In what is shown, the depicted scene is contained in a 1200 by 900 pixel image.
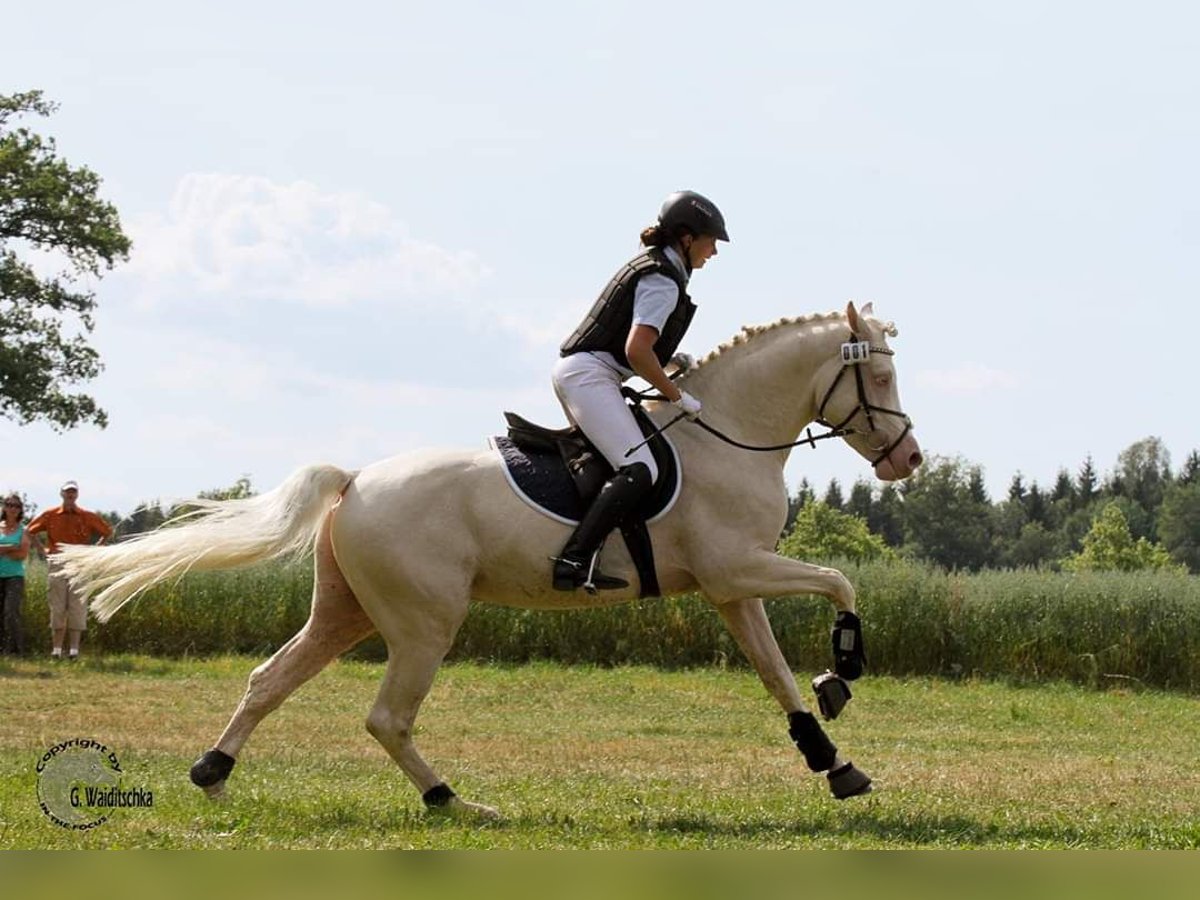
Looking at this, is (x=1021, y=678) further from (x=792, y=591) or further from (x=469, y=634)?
(x=792, y=591)

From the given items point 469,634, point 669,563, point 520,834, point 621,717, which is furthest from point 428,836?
point 469,634

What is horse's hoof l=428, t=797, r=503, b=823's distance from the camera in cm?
838

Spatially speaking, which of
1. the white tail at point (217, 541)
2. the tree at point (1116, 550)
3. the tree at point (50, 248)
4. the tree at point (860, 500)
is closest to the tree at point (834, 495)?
the tree at point (860, 500)

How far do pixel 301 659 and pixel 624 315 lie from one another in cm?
267

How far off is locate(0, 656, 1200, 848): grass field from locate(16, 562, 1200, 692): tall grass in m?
0.95

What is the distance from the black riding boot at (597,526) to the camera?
28.3ft

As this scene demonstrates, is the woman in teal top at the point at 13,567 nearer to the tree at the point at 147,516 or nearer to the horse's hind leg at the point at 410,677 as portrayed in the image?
the tree at the point at 147,516

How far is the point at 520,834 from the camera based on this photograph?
774 centimetres

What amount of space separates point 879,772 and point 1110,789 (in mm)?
1868

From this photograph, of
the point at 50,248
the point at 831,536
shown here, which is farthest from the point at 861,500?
the point at 50,248

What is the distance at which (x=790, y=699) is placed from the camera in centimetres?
902

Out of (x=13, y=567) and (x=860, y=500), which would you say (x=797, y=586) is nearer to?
(x=13, y=567)

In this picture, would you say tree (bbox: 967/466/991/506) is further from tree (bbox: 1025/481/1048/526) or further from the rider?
the rider

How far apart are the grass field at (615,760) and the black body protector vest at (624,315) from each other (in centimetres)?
257
